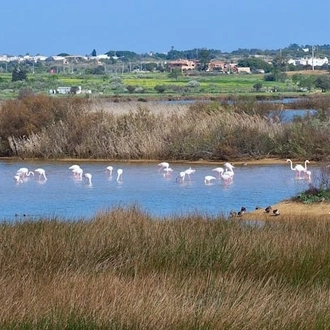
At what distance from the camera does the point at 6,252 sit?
1230 cm

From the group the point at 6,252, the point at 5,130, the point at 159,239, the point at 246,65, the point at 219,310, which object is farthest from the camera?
the point at 246,65

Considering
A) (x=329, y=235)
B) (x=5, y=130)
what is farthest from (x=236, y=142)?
(x=329, y=235)

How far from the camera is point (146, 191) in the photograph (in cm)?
2561

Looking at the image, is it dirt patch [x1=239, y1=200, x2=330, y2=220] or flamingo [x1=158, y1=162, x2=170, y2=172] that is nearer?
dirt patch [x1=239, y1=200, x2=330, y2=220]

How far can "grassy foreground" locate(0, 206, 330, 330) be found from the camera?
9281 millimetres

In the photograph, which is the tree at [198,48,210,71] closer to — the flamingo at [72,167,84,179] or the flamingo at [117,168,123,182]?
the flamingo at [72,167,84,179]

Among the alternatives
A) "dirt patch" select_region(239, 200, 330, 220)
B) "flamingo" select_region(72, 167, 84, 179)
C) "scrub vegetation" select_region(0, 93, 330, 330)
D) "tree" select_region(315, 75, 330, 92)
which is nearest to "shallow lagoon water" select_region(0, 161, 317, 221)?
"flamingo" select_region(72, 167, 84, 179)

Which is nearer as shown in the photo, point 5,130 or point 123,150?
point 123,150

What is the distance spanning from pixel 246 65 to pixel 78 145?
10011 centimetres

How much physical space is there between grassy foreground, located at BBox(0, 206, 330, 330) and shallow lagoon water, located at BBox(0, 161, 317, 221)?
5.73 meters

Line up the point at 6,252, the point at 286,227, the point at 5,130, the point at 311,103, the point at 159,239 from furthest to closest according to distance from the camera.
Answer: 1. the point at 311,103
2. the point at 5,130
3. the point at 286,227
4. the point at 159,239
5. the point at 6,252

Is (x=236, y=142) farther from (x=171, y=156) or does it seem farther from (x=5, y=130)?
(x=5, y=130)

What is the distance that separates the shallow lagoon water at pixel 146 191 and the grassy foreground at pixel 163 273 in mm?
5733

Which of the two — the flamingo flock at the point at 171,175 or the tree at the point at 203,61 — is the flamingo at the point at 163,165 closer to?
the flamingo flock at the point at 171,175
